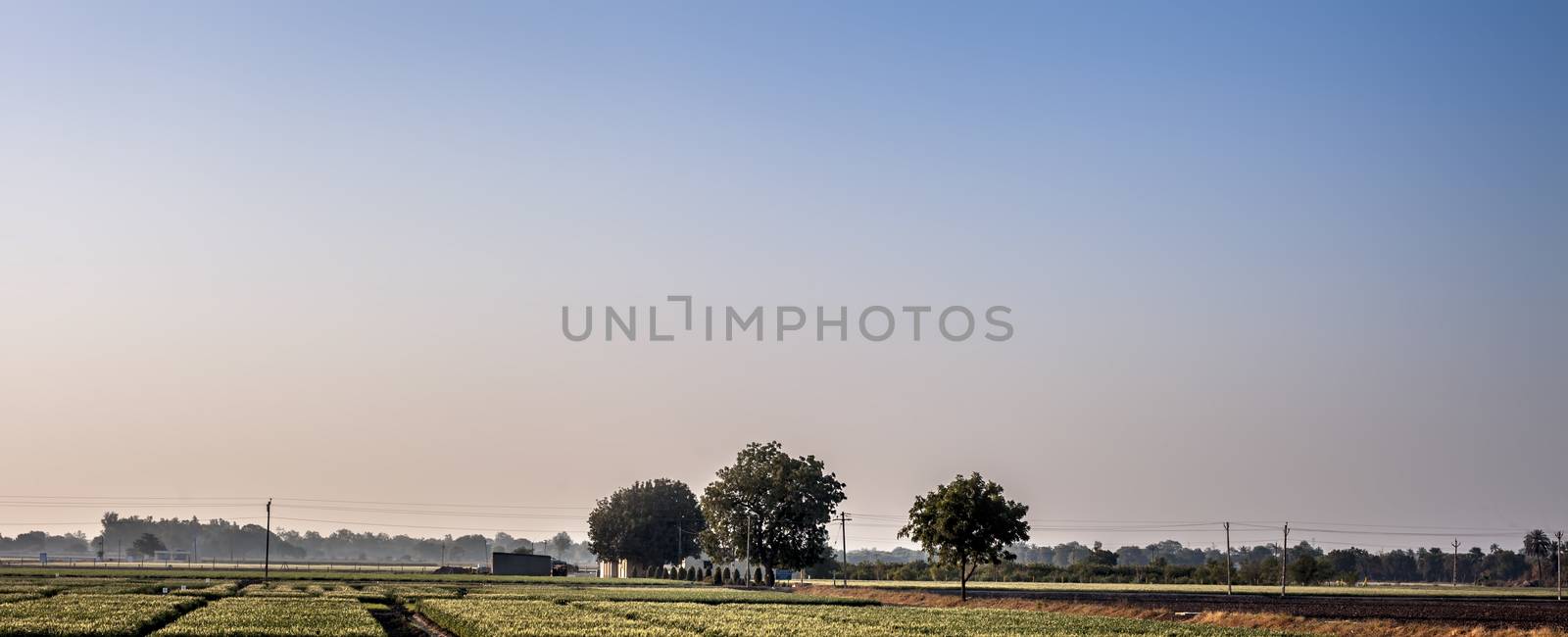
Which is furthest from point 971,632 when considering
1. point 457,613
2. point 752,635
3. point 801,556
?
point 801,556

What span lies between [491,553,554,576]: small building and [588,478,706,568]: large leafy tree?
11337 mm

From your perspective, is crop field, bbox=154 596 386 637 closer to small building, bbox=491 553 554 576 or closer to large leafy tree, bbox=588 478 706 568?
small building, bbox=491 553 554 576

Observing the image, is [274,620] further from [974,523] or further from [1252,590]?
[1252,590]

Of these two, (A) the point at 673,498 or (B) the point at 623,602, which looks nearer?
(B) the point at 623,602

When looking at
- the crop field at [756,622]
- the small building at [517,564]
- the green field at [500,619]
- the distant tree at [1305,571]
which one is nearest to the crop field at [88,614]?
the green field at [500,619]

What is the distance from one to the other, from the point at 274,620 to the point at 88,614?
729 centimetres

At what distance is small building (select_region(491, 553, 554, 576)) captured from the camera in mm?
173175

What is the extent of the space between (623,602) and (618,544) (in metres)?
120

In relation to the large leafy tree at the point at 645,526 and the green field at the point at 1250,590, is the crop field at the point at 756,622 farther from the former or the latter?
the large leafy tree at the point at 645,526

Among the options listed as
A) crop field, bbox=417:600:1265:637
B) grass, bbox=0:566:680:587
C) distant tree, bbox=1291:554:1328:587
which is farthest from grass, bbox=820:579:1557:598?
crop field, bbox=417:600:1265:637

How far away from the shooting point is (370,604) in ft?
234

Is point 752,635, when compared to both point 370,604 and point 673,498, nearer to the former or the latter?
point 370,604

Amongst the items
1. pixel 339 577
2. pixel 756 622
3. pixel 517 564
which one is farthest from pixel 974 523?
pixel 517 564

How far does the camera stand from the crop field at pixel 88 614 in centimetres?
4191
